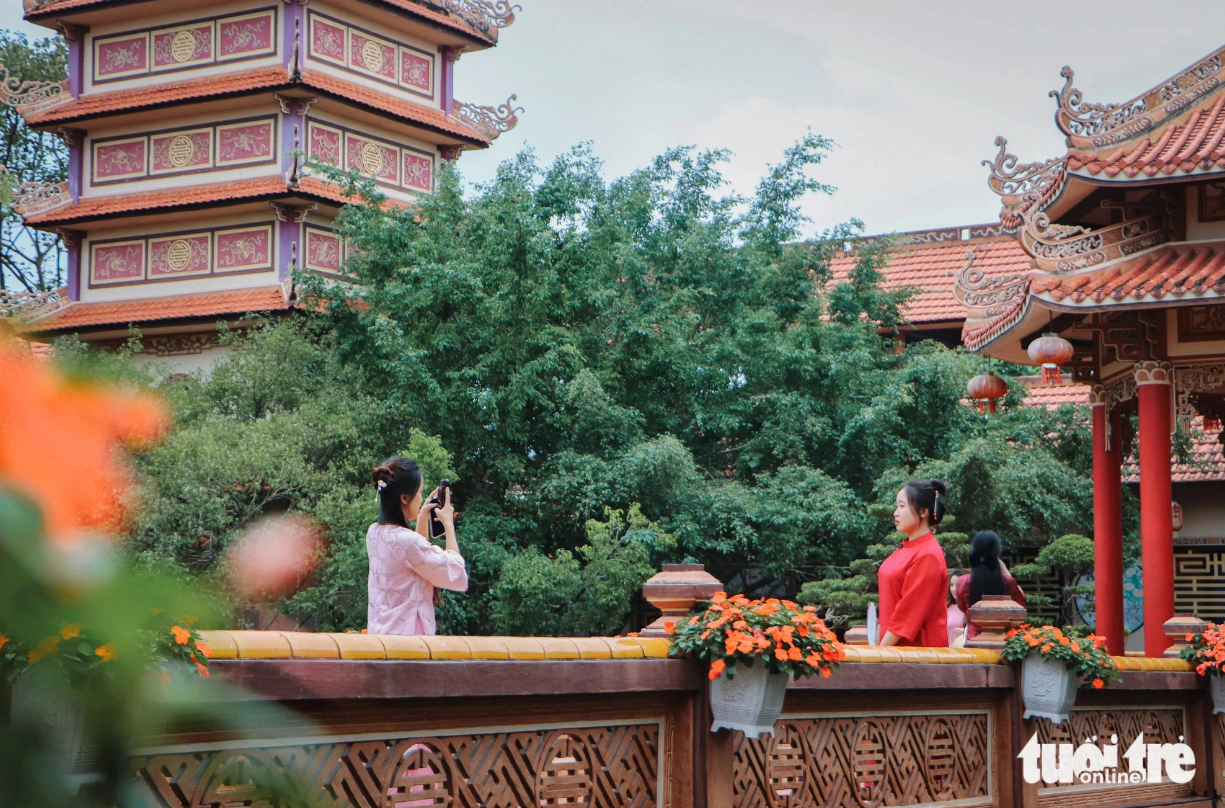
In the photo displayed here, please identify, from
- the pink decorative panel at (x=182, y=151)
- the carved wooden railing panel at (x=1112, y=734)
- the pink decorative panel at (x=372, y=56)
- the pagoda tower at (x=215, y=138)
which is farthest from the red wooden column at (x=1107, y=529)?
the pink decorative panel at (x=182, y=151)

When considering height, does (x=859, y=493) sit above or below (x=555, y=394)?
below

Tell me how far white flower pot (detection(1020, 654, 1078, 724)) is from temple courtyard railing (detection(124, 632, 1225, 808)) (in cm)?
7

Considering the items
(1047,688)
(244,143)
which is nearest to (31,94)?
(244,143)

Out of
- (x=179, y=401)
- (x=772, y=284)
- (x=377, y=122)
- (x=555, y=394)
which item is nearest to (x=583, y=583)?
(x=555, y=394)

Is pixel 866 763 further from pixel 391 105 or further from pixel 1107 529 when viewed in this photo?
pixel 391 105

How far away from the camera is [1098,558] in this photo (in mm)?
10688

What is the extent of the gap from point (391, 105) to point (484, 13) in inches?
106

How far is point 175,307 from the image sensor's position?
17.9 m

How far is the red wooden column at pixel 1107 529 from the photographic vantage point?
10.6 m

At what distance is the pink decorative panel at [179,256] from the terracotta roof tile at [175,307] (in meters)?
0.38

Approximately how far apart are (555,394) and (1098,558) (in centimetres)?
555

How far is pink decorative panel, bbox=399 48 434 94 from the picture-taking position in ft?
64.6

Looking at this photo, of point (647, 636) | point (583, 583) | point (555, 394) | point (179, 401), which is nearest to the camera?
point (179, 401)

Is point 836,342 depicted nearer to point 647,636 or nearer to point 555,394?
point 555,394
